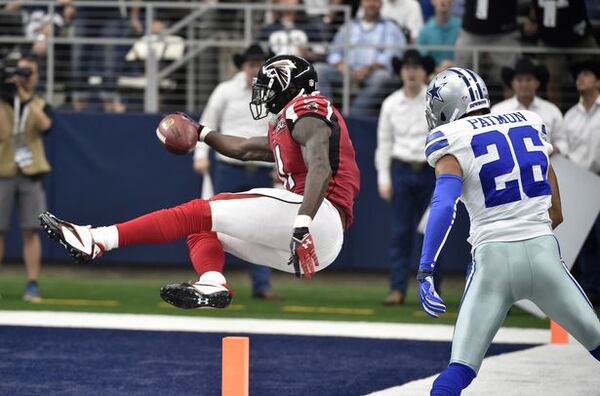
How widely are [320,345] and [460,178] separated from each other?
3.64 m

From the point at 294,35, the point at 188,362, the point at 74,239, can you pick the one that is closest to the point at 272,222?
the point at 74,239

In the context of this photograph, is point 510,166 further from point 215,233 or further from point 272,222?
point 215,233

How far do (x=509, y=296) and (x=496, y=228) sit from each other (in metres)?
0.31

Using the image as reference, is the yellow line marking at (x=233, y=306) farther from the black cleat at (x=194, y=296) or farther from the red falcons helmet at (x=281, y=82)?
the black cleat at (x=194, y=296)

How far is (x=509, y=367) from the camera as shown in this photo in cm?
820

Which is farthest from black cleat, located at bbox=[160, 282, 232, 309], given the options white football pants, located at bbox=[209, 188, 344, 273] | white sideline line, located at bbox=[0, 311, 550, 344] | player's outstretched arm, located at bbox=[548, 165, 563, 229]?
white sideline line, located at bbox=[0, 311, 550, 344]

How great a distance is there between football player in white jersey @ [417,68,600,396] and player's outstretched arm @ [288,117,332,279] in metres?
0.64

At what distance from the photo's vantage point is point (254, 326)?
1001 cm

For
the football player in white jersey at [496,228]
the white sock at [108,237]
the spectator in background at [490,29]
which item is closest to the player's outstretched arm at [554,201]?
the football player in white jersey at [496,228]

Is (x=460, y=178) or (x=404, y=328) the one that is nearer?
(x=460, y=178)

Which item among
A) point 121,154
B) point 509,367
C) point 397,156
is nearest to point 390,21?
point 397,156

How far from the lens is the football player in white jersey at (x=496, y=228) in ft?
18.8

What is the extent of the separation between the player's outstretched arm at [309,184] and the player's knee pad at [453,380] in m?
0.90

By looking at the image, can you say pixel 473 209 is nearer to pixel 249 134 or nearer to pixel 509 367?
pixel 509 367
